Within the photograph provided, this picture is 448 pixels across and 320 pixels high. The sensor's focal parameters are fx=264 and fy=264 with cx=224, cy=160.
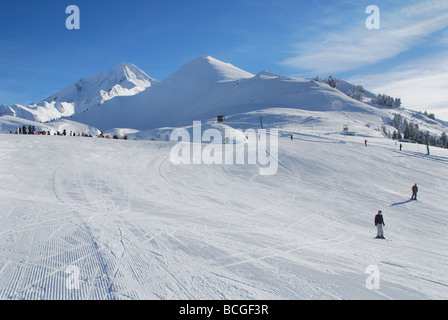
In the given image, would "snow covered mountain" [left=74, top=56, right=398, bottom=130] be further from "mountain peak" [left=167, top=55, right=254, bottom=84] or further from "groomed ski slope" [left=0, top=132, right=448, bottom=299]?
"groomed ski slope" [left=0, top=132, right=448, bottom=299]

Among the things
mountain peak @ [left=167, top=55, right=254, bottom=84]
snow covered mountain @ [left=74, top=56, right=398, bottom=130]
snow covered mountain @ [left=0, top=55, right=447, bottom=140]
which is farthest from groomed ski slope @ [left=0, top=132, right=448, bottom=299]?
mountain peak @ [left=167, top=55, right=254, bottom=84]

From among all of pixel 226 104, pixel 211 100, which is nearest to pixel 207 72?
pixel 211 100

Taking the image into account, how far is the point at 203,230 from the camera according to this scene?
854cm

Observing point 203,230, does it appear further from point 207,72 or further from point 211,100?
point 207,72

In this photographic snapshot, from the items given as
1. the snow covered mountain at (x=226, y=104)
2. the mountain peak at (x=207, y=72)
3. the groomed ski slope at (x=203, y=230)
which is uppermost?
the mountain peak at (x=207, y=72)

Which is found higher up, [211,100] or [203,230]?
[211,100]

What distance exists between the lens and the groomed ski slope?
5.18 metres

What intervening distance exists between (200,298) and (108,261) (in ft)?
7.88

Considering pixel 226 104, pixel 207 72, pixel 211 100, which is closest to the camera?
pixel 226 104

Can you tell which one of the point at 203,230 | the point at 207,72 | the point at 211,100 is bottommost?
the point at 203,230

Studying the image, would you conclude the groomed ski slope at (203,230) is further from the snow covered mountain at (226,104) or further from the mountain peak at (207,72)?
the mountain peak at (207,72)

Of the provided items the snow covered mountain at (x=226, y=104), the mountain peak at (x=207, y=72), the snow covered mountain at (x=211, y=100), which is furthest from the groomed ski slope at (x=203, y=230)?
the mountain peak at (x=207, y=72)

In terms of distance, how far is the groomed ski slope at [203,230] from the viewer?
5.18 m

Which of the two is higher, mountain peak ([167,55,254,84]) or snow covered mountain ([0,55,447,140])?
mountain peak ([167,55,254,84])
